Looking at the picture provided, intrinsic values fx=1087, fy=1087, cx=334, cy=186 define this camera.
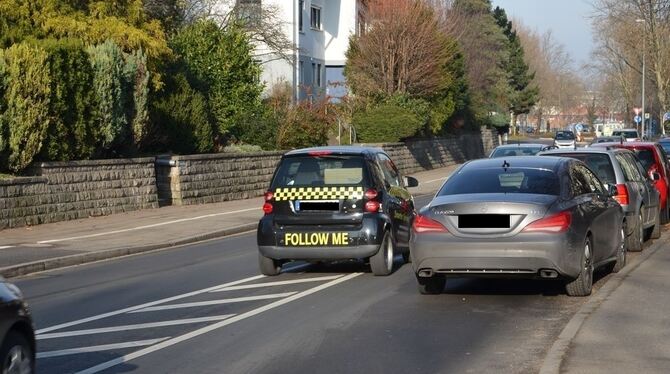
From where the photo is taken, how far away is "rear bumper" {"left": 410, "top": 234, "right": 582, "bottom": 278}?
1114 cm

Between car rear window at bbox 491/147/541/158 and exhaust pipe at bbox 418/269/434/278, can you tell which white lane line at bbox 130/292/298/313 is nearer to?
exhaust pipe at bbox 418/269/434/278

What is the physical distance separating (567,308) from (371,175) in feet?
12.2

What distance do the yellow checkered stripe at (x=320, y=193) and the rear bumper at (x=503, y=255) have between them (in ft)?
8.54

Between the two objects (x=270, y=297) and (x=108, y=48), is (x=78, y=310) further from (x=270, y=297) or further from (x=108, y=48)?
(x=108, y=48)

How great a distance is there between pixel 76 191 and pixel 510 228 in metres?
14.8

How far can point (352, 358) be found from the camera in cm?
899

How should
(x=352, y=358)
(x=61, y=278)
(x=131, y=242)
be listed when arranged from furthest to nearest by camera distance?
(x=131, y=242), (x=61, y=278), (x=352, y=358)

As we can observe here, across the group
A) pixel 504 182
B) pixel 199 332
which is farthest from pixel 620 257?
pixel 199 332

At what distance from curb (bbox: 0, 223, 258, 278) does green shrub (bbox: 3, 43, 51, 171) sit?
14.4 feet

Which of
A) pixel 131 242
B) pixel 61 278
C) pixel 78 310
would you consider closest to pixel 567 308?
pixel 78 310

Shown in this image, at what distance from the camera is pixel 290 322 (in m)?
10.8

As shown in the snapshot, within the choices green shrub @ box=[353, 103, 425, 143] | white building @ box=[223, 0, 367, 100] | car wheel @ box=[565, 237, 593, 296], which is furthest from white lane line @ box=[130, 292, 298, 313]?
white building @ box=[223, 0, 367, 100]

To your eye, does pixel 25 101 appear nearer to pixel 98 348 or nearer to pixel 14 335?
pixel 98 348

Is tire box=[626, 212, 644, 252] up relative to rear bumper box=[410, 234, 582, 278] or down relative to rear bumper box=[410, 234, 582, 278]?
down
